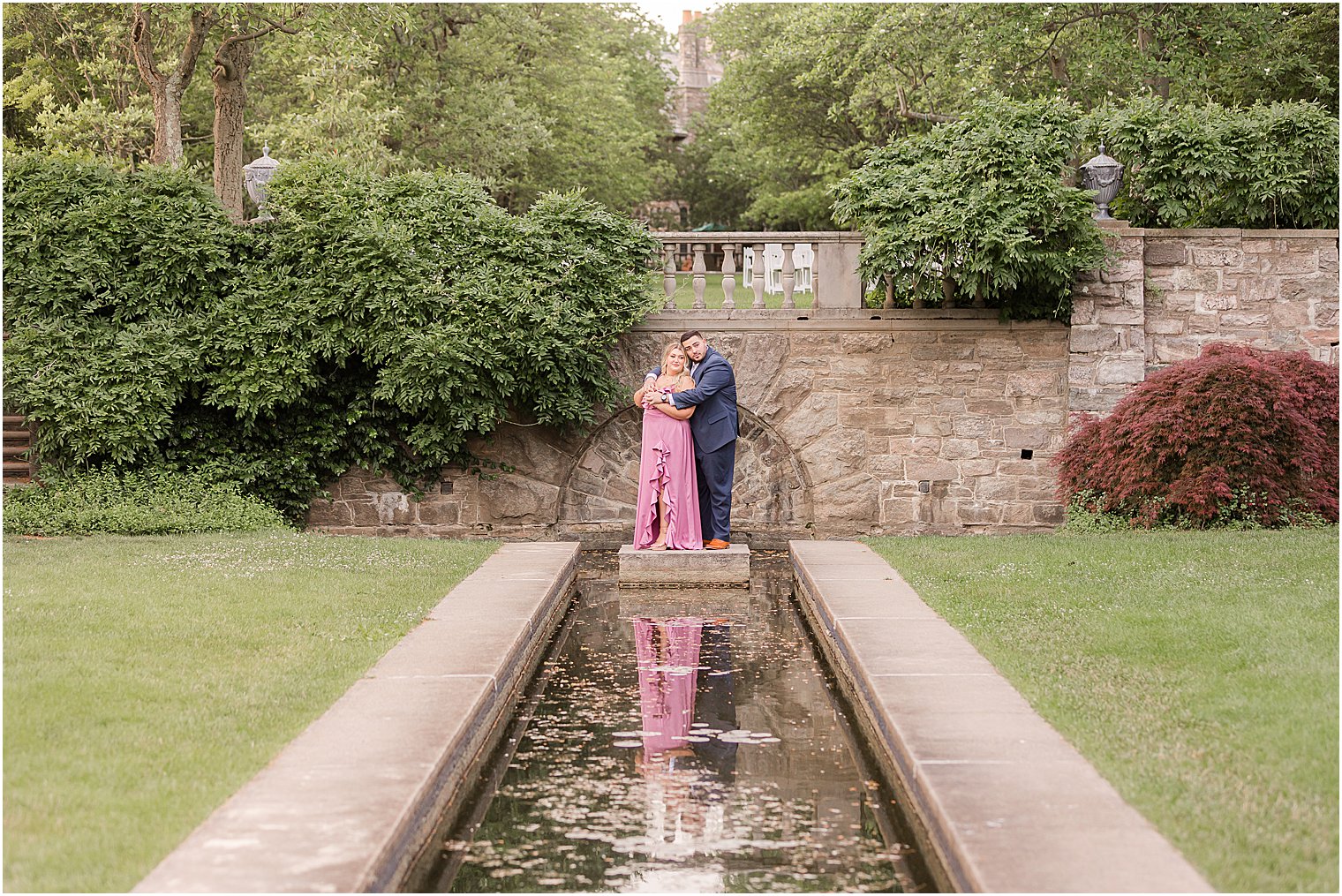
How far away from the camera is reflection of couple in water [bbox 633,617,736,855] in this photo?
5.92 meters

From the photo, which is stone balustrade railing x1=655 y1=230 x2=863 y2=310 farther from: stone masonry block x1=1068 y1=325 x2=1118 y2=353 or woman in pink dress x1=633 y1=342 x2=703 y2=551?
woman in pink dress x1=633 y1=342 x2=703 y2=551

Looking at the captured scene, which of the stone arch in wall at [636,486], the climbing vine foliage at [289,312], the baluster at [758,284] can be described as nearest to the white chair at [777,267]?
the baluster at [758,284]

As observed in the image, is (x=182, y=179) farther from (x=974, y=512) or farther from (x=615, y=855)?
(x=615, y=855)

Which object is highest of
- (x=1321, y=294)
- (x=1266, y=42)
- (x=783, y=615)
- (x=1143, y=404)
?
(x=1266, y=42)

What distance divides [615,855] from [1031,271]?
11.2 metres

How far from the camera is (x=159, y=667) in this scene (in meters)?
7.89

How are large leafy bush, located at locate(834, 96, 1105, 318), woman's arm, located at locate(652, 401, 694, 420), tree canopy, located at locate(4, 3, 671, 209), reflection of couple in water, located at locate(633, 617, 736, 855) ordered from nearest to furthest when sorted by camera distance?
1. reflection of couple in water, located at locate(633, 617, 736, 855)
2. woman's arm, located at locate(652, 401, 694, 420)
3. large leafy bush, located at locate(834, 96, 1105, 318)
4. tree canopy, located at locate(4, 3, 671, 209)

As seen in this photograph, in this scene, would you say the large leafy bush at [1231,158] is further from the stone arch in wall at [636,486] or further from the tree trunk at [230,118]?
the tree trunk at [230,118]

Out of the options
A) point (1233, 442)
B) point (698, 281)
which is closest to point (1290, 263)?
point (1233, 442)

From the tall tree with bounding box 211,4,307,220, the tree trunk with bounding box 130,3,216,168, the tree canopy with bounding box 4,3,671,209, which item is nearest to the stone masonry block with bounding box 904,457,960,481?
the tree canopy with bounding box 4,3,671,209

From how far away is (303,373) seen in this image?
15352 millimetres

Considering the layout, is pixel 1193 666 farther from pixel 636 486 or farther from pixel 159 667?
pixel 636 486

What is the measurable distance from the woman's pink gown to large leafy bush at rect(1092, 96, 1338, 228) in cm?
655

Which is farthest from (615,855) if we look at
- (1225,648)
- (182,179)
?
(182,179)
